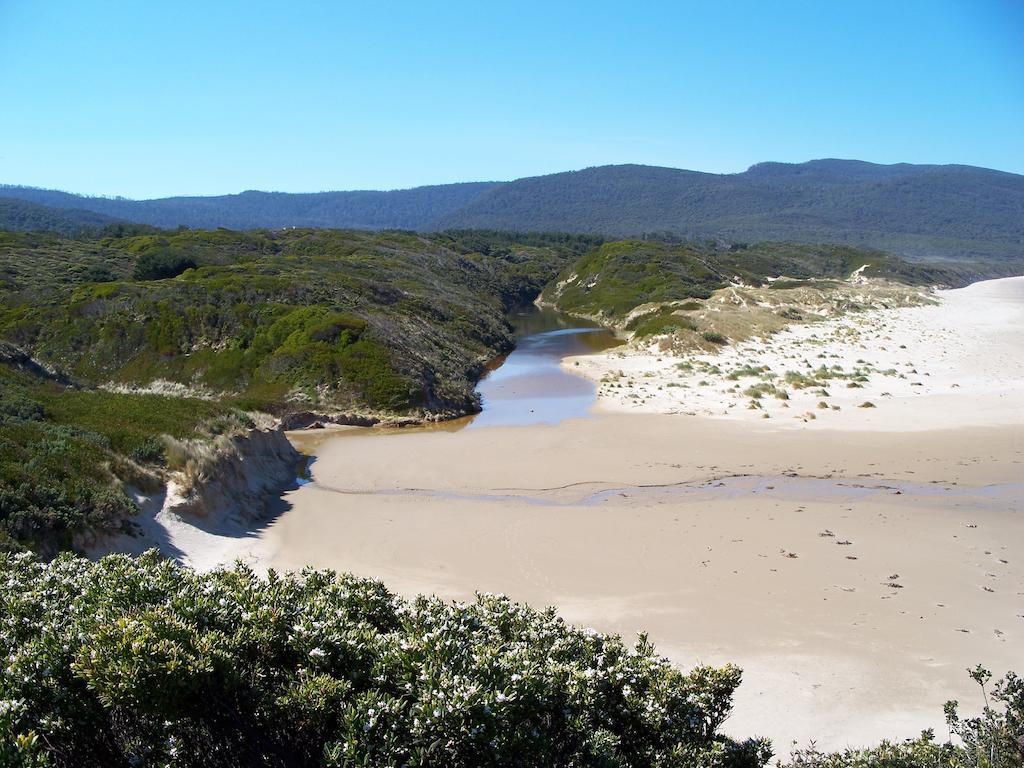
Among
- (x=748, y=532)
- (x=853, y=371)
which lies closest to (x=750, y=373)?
(x=853, y=371)

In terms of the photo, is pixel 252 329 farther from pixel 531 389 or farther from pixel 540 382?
pixel 540 382

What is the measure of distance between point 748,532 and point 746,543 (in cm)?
58

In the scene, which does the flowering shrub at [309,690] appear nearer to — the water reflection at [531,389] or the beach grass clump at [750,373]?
the water reflection at [531,389]

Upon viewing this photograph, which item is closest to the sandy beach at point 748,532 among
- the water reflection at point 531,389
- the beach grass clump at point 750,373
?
the water reflection at point 531,389

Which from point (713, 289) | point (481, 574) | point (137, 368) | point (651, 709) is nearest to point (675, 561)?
point (481, 574)

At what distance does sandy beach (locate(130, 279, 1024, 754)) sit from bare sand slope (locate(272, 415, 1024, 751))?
0.14 feet

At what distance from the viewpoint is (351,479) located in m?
18.2

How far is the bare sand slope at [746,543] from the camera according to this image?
28.3 ft

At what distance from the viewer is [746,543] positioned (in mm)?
12680

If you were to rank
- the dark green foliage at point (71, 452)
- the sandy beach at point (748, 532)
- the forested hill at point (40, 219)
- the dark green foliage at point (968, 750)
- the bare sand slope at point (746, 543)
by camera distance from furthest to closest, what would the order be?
the forested hill at point (40, 219), the dark green foliage at point (71, 452), the sandy beach at point (748, 532), the bare sand slope at point (746, 543), the dark green foliage at point (968, 750)

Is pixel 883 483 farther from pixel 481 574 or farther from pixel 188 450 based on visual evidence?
pixel 188 450

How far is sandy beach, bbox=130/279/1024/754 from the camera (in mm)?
8734

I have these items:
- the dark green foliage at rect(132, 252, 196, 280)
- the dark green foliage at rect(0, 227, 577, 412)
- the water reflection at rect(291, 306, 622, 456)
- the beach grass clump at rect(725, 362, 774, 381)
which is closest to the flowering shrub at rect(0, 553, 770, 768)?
the water reflection at rect(291, 306, 622, 456)

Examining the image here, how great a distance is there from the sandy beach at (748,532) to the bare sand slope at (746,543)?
0.14 ft
